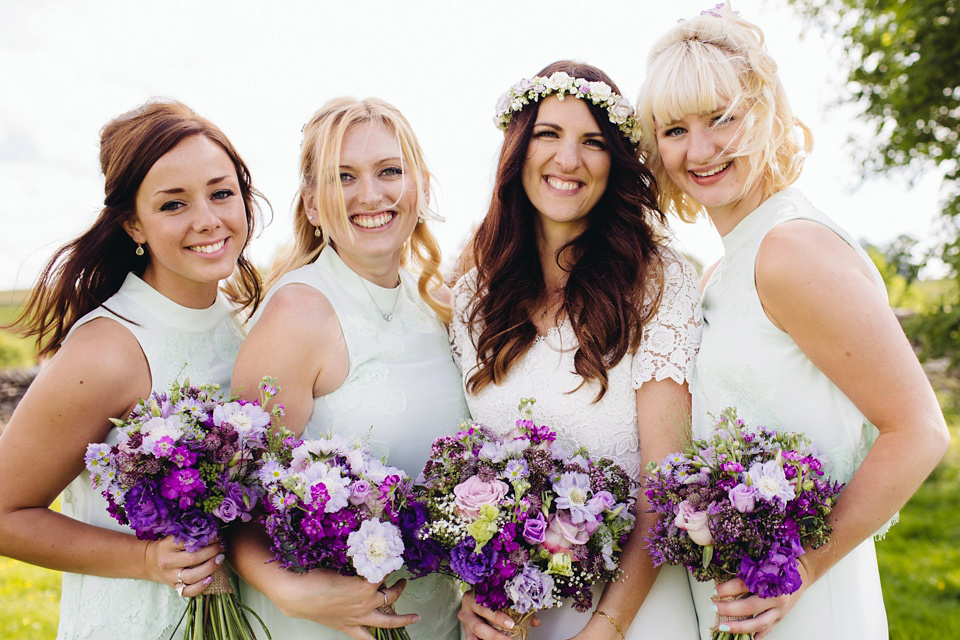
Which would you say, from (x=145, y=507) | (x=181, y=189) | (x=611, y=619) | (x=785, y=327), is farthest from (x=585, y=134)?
(x=145, y=507)

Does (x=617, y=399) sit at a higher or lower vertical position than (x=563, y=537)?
higher

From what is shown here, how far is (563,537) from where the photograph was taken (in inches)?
119

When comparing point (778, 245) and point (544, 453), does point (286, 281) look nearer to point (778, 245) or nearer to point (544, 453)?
point (544, 453)

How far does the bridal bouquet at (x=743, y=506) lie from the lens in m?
2.80

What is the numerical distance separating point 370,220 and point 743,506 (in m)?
2.38

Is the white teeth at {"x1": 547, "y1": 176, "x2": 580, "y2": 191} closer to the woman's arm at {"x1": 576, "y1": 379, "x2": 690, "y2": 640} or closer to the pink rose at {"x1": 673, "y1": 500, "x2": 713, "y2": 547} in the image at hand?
the woman's arm at {"x1": 576, "y1": 379, "x2": 690, "y2": 640}

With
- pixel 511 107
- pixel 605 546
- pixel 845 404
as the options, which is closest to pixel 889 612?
pixel 845 404

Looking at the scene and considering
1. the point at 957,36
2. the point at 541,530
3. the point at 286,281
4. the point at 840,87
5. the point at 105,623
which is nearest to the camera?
the point at 541,530

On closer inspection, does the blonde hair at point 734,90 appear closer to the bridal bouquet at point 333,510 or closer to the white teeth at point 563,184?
the white teeth at point 563,184

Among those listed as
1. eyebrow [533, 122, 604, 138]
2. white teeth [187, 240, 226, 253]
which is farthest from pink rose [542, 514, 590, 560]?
white teeth [187, 240, 226, 253]

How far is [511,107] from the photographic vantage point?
420cm

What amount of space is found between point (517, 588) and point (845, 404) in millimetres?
1629

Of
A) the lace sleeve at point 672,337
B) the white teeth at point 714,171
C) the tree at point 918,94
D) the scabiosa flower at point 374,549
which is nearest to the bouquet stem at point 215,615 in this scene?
the scabiosa flower at point 374,549

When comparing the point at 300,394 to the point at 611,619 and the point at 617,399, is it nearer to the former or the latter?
the point at 617,399
